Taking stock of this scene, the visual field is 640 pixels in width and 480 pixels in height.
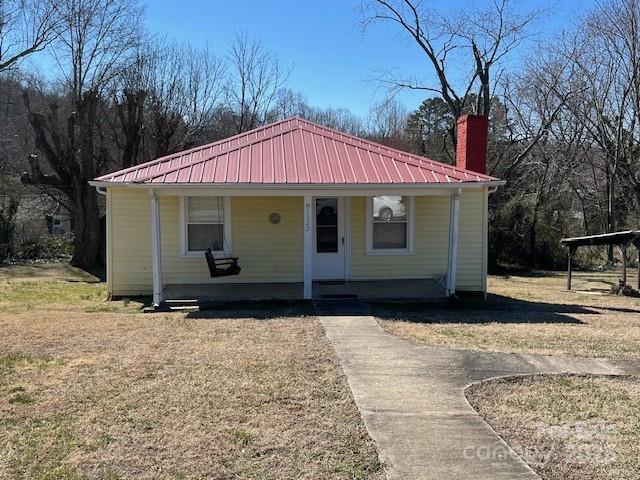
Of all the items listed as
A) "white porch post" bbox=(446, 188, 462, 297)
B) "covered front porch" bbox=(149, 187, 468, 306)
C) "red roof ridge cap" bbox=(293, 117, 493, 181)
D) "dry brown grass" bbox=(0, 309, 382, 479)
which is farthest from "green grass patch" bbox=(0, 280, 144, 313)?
"white porch post" bbox=(446, 188, 462, 297)

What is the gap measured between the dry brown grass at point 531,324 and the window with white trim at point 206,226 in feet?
13.3

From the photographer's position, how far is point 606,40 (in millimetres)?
21406

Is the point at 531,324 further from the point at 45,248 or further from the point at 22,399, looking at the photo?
the point at 45,248

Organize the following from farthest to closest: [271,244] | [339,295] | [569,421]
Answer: [271,244] → [339,295] → [569,421]

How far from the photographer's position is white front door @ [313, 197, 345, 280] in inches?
473

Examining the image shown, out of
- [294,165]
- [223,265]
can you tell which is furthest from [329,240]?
[223,265]

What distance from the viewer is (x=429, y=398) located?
4953 mm

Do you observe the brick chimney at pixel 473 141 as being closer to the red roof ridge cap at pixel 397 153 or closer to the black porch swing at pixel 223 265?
the red roof ridge cap at pixel 397 153

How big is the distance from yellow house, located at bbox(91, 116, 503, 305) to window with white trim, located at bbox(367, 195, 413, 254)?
0.02 metres

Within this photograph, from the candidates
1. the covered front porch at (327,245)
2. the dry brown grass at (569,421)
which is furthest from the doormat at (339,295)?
the dry brown grass at (569,421)

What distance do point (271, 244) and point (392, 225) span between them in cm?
272

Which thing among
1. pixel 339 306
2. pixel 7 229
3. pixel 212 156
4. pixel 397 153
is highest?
pixel 397 153

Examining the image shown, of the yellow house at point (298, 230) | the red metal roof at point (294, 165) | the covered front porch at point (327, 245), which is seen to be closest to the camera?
the red metal roof at point (294, 165)

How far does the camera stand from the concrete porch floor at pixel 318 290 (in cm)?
1054
